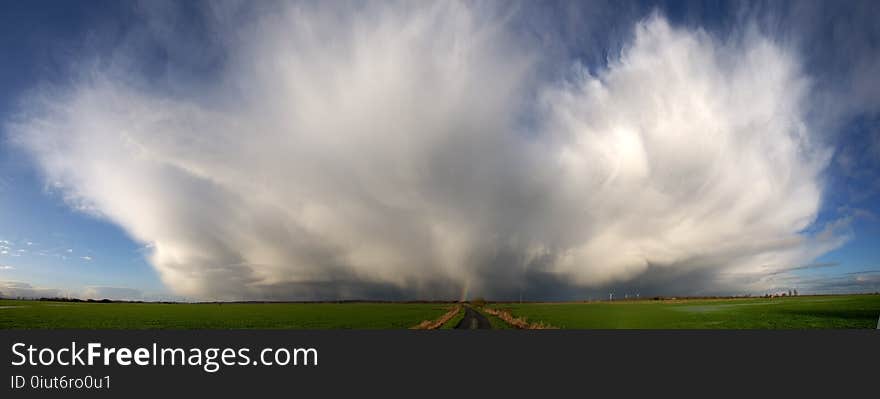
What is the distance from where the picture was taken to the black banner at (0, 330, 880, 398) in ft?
95.7

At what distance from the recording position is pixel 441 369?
3325 centimetres

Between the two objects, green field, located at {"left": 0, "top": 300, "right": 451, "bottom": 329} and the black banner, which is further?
green field, located at {"left": 0, "top": 300, "right": 451, "bottom": 329}

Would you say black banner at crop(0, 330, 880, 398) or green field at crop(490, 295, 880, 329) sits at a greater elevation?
black banner at crop(0, 330, 880, 398)

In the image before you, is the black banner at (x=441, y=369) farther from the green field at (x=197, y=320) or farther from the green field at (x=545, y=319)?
the green field at (x=197, y=320)

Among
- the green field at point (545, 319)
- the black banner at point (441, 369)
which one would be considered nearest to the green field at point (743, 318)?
the green field at point (545, 319)

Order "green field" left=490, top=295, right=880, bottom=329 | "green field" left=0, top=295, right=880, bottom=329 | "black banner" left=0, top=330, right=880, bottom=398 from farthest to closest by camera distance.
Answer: "green field" left=0, top=295, right=880, bottom=329, "green field" left=490, top=295, right=880, bottom=329, "black banner" left=0, top=330, right=880, bottom=398

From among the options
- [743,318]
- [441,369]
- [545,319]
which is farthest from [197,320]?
[743,318]

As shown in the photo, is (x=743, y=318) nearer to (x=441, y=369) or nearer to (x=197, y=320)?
(x=441, y=369)

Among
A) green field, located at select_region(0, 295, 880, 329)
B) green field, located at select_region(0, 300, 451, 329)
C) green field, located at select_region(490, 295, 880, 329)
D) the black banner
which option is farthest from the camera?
green field, located at select_region(0, 300, 451, 329)

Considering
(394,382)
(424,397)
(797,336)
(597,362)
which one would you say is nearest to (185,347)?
(394,382)

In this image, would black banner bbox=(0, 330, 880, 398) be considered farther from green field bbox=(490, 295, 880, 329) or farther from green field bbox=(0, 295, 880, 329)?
green field bbox=(0, 295, 880, 329)

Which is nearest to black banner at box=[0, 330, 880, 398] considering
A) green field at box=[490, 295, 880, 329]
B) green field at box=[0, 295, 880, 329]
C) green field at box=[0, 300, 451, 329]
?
green field at box=[490, 295, 880, 329]

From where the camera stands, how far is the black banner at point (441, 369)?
95.7 feet

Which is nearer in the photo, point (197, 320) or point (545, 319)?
point (197, 320)
